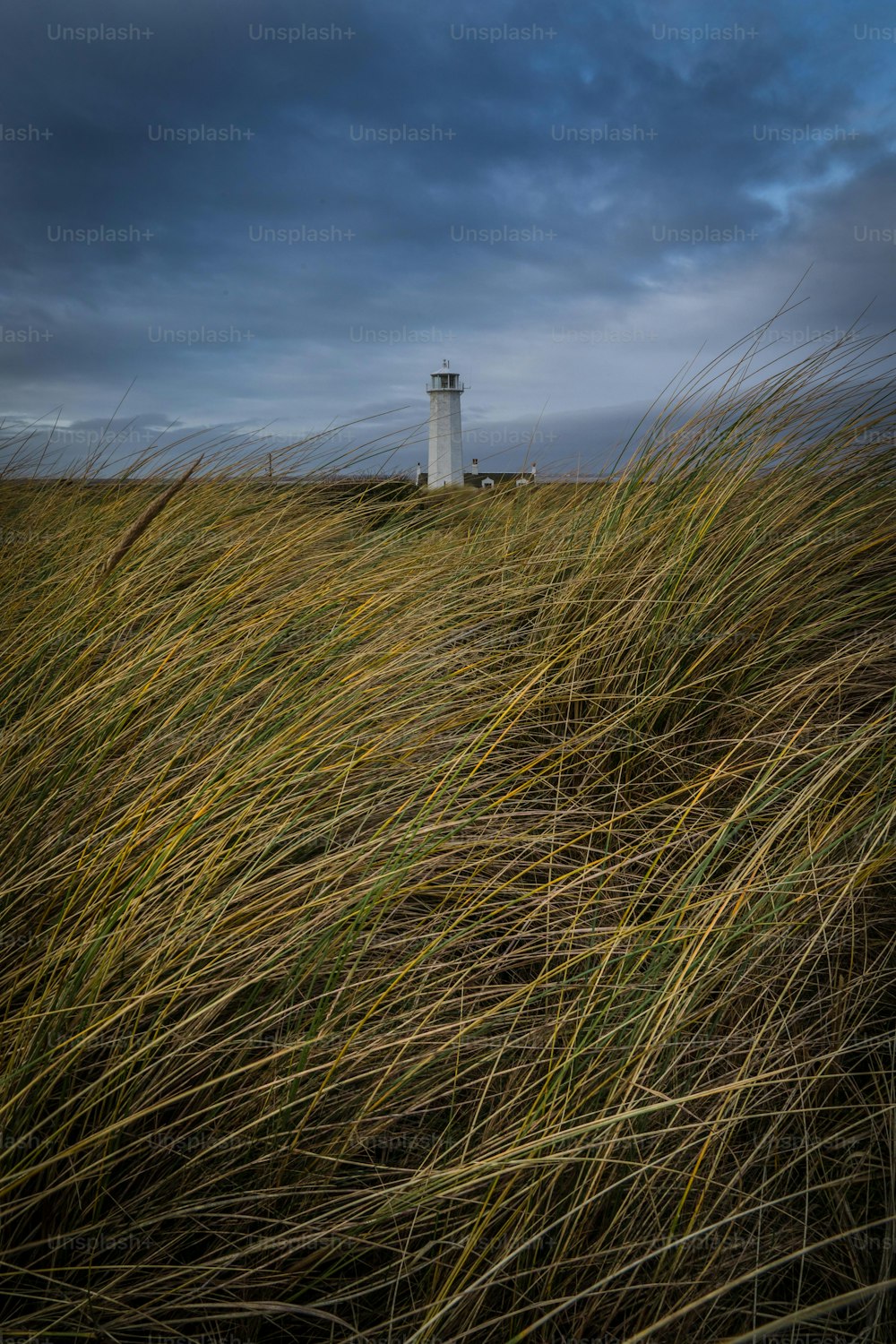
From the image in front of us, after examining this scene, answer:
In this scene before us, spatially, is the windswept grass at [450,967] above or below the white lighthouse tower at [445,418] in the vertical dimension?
below

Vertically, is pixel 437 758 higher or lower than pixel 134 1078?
higher

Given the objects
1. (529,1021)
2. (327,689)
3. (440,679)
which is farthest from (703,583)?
(529,1021)

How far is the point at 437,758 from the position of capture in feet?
5.76

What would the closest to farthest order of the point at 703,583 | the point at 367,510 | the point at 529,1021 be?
the point at 529,1021, the point at 703,583, the point at 367,510

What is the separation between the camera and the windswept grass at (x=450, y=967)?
1059 mm

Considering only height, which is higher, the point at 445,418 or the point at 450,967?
the point at 445,418

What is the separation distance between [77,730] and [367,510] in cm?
189

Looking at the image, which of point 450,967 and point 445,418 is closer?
point 450,967

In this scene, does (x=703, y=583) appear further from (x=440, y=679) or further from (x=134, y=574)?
(x=134, y=574)

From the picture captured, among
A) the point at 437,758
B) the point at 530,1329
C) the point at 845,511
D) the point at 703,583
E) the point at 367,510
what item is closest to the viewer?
the point at 530,1329

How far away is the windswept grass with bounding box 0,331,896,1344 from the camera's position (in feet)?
3.47

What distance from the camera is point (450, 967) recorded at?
1479mm

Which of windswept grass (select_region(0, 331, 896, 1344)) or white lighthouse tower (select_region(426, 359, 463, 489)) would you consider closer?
windswept grass (select_region(0, 331, 896, 1344))

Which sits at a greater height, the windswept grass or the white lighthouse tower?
the white lighthouse tower
